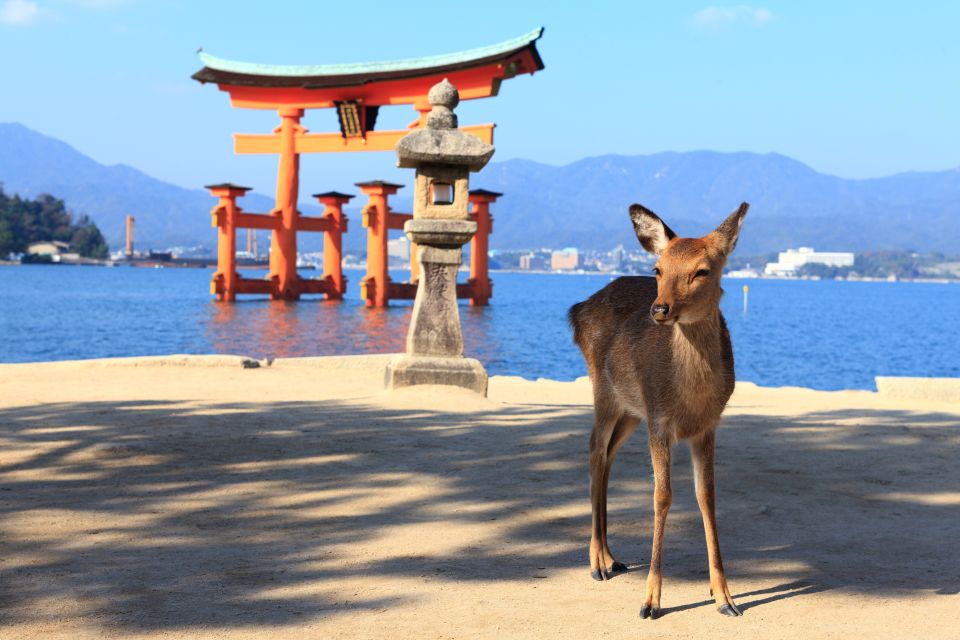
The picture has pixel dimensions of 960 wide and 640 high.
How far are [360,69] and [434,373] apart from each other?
75.0 feet

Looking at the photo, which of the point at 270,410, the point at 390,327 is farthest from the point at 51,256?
the point at 270,410

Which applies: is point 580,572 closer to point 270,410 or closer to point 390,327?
point 270,410

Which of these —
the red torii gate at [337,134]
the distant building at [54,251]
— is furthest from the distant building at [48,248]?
the red torii gate at [337,134]

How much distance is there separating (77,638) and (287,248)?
111 ft

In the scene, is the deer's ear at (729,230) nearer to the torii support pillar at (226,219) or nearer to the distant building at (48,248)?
the torii support pillar at (226,219)

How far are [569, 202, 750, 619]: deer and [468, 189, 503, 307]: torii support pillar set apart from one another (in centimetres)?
2837

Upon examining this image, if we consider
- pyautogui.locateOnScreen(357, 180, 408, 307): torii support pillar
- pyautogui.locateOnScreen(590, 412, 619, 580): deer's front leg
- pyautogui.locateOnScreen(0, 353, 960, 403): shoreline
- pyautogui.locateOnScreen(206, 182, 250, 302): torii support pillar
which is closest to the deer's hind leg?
pyautogui.locateOnScreen(590, 412, 619, 580): deer's front leg

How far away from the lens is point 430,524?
469 centimetres

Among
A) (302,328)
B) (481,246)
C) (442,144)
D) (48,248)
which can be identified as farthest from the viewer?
(48,248)

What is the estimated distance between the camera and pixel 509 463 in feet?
19.4

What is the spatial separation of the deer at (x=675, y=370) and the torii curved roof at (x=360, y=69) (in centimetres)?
2290

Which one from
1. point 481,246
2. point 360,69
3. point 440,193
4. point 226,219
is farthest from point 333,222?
point 440,193

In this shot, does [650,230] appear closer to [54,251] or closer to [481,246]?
[481,246]

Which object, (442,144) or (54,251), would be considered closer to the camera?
(442,144)
